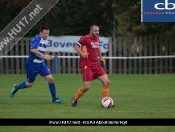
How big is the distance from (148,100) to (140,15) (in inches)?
494

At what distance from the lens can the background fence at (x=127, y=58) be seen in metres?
28.0

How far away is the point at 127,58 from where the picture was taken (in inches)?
1102

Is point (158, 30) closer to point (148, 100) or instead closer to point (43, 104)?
point (148, 100)

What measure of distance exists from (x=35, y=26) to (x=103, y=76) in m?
15.5

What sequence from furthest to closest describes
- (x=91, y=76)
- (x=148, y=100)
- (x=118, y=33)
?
(x=118, y=33)
(x=148, y=100)
(x=91, y=76)

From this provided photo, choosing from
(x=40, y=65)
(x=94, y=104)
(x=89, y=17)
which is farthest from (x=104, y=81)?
(x=89, y=17)

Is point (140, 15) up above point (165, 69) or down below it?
above

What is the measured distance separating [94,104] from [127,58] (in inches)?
568

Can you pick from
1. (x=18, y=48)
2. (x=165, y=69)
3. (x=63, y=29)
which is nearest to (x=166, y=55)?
(x=165, y=69)

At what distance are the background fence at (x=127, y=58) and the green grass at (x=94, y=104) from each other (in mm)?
6519

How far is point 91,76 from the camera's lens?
13172 mm

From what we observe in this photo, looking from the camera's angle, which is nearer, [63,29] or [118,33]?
[63,29]

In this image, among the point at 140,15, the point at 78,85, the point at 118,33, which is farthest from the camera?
the point at 118,33

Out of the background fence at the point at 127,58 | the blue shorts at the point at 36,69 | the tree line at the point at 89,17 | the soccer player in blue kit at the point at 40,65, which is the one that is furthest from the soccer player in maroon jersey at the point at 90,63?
the background fence at the point at 127,58
